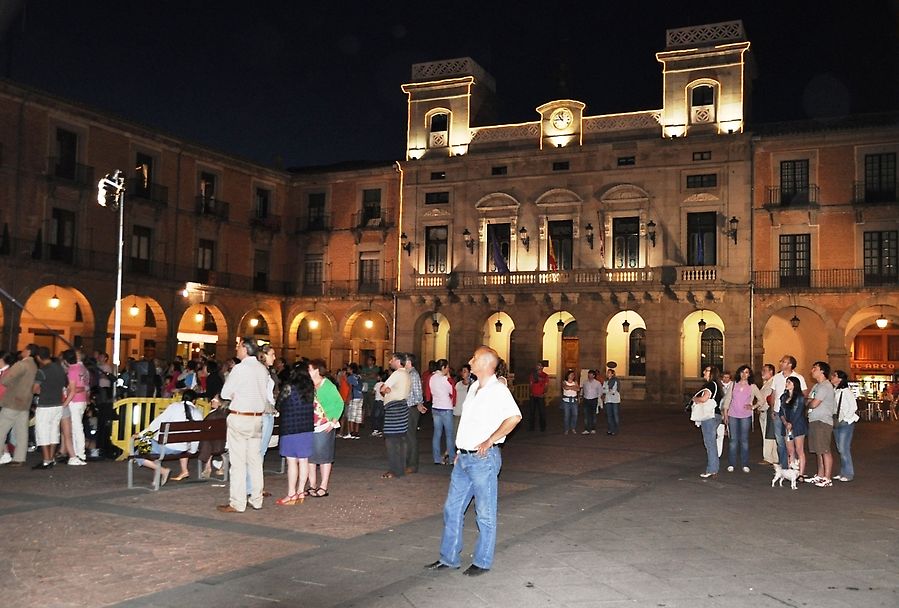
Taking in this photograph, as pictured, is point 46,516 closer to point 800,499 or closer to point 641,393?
point 800,499

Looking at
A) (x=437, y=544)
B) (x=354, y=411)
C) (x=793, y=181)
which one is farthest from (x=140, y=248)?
(x=437, y=544)

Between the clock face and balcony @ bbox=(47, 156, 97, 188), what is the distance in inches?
718

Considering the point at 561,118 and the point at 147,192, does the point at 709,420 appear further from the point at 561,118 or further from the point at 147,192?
the point at 147,192

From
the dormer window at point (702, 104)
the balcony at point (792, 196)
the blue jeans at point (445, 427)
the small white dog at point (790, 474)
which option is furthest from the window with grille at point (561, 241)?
the small white dog at point (790, 474)

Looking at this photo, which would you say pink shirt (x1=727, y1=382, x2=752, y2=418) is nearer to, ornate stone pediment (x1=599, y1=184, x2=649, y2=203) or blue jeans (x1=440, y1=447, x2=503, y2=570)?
blue jeans (x1=440, y1=447, x2=503, y2=570)

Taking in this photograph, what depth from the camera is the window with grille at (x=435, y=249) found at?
3756cm

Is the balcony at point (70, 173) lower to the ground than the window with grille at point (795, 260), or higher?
higher

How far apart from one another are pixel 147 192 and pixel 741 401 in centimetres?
2693

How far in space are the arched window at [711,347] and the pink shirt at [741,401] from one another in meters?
21.1

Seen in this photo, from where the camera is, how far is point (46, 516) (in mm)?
8586

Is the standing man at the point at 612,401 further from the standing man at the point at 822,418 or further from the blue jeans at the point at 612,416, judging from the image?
the standing man at the point at 822,418

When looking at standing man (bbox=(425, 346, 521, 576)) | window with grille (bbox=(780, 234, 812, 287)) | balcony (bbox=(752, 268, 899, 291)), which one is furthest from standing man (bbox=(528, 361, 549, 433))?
window with grille (bbox=(780, 234, 812, 287))

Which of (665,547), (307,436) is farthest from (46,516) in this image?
(665,547)

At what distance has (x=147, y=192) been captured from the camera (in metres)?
33.6
